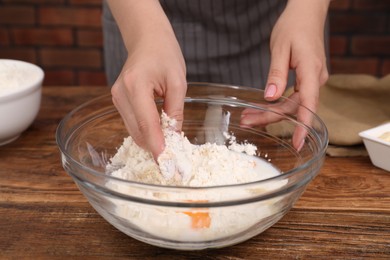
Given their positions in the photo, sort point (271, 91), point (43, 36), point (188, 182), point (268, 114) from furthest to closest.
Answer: point (43, 36) → point (268, 114) → point (271, 91) → point (188, 182)

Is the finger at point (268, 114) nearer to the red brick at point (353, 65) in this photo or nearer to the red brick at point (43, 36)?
the red brick at point (353, 65)

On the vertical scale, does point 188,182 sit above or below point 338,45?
above

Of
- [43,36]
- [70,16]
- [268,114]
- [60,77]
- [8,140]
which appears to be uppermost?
[268,114]

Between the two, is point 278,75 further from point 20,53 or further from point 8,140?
point 20,53

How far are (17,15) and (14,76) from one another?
5.27 feet

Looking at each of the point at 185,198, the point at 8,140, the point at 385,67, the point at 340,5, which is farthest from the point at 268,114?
the point at 385,67

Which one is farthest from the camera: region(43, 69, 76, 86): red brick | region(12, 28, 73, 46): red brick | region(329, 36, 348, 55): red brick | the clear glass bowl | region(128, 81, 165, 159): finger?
region(43, 69, 76, 86): red brick

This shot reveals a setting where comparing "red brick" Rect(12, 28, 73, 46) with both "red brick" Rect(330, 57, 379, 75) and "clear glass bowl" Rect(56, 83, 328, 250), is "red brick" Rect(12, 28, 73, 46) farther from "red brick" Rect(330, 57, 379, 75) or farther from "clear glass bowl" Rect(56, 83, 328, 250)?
"clear glass bowl" Rect(56, 83, 328, 250)

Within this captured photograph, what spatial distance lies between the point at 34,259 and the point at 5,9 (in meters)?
2.12

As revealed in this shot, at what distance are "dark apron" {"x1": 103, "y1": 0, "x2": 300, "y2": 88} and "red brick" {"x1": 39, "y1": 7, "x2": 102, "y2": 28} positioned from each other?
1.12 m

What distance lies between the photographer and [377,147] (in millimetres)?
1000

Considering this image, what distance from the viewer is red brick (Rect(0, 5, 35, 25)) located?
103 inches

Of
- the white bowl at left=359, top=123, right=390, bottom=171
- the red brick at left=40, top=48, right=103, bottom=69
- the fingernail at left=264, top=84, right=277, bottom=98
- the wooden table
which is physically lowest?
the red brick at left=40, top=48, right=103, bottom=69

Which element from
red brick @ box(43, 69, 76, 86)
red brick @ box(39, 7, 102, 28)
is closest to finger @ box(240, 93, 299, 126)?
red brick @ box(39, 7, 102, 28)
